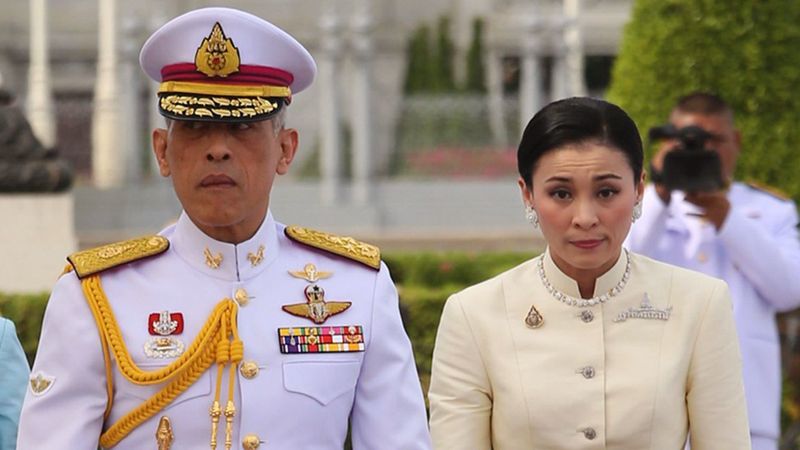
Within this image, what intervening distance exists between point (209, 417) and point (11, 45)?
24678 millimetres

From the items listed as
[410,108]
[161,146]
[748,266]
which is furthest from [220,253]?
[410,108]

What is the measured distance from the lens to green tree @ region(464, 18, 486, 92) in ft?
84.5

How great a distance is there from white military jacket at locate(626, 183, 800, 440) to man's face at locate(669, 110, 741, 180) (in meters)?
0.15

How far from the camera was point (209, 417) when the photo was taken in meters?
3.44

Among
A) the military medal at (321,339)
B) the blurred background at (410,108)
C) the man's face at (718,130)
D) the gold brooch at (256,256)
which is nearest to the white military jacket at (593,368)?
the military medal at (321,339)

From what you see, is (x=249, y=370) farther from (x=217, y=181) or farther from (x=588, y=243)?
(x=588, y=243)

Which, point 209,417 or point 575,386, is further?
point 575,386

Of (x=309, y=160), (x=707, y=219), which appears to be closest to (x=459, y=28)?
(x=309, y=160)

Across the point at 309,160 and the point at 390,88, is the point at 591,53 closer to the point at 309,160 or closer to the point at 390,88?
the point at 390,88

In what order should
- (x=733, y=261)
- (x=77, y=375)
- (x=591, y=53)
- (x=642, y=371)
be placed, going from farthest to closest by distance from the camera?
(x=591, y=53), (x=733, y=261), (x=642, y=371), (x=77, y=375)

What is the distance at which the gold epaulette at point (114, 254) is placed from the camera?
350 cm

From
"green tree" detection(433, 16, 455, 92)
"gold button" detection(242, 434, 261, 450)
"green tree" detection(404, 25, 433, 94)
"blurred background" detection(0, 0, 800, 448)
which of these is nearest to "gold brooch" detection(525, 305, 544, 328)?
"gold button" detection(242, 434, 261, 450)

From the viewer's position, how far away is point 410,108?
76.9 feet

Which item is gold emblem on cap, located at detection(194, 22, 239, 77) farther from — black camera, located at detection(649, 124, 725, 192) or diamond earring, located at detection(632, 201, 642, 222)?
black camera, located at detection(649, 124, 725, 192)
